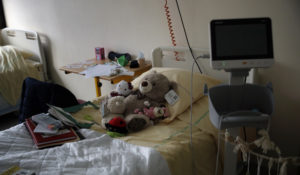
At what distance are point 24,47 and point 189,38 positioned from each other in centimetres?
254

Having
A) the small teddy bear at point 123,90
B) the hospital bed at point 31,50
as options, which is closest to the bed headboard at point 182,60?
the small teddy bear at point 123,90

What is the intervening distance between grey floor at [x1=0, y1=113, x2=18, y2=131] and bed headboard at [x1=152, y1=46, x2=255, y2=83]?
1.90m

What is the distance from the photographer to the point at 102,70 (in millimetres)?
2467

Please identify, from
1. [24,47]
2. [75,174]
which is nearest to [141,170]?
[75,174]

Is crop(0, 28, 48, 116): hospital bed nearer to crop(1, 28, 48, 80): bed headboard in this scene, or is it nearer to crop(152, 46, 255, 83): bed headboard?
crop(1, 28, 48, 80): bed headboard

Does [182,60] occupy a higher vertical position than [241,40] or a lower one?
lower

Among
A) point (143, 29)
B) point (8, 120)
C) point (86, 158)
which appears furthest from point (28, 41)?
point (86, 158)

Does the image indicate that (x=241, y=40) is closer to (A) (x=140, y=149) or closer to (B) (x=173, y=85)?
(A) (x=140, y=149)

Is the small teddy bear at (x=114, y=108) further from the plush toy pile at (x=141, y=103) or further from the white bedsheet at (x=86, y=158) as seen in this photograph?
the white bedsheet at (x=86, y=158)

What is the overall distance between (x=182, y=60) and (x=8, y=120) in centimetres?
228

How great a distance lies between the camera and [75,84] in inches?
140

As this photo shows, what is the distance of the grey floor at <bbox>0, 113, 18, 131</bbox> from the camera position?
3171 mm

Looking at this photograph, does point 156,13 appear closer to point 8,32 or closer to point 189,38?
point 189,38

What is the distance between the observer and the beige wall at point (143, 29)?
187cm
